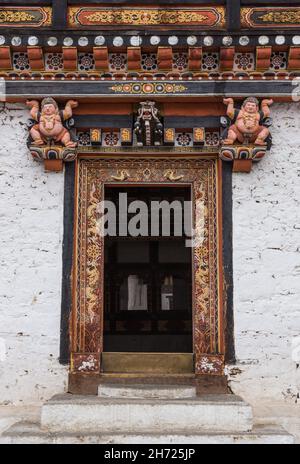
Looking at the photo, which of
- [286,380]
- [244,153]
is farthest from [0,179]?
[286,380]

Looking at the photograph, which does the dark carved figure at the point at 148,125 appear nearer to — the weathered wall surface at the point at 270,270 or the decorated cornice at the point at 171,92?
the decorated cornice at the point at 171,92

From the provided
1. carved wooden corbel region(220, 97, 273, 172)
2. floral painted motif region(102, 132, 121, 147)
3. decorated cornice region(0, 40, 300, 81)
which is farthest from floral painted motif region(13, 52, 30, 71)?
carved wooden corbel region(220, 97, 273, 172)

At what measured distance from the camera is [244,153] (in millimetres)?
5562

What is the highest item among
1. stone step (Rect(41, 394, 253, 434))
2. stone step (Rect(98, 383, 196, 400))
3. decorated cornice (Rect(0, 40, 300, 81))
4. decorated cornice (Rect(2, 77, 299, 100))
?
decorated cornice (Rect(0, 40, 300, 81))

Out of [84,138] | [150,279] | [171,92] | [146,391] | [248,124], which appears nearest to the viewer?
[146,391]

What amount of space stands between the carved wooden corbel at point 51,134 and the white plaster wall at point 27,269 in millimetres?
189

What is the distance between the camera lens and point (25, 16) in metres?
5.86

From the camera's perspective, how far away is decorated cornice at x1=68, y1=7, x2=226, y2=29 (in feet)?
19.2

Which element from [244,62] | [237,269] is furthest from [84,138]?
[237,269]

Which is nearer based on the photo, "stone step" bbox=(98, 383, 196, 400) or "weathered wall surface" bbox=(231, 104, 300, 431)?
"stone step" bbox=(98, 383, 196, 400)

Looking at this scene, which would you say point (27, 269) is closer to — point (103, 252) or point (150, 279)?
point (103, 252)

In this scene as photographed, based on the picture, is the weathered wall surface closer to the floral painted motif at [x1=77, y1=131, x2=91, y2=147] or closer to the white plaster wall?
the floral painted motif at [x1=77, y1=131, x2=91, y2=147]

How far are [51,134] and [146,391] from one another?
93.7 inches

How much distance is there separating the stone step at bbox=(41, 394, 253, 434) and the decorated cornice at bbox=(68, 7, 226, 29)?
3.44 m
